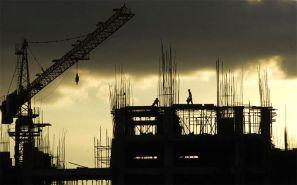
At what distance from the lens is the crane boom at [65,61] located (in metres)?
89.4

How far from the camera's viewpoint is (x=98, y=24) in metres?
90.3

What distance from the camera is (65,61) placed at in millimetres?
91812

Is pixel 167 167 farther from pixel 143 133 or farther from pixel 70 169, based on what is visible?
pixel 70 169

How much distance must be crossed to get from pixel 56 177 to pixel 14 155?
10.1 m

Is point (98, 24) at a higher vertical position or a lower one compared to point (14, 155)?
higher

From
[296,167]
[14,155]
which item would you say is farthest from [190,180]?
[14,155]

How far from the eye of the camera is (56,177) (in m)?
79.9

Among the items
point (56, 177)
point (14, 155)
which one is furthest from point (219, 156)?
point (14, 155)

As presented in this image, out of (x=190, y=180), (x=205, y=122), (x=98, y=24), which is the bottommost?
(x=190, y=180)

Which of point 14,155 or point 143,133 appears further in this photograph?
point 14,155

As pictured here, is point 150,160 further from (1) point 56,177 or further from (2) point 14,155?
(2) point 14,155

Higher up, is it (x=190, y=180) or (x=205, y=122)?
(x=205, y=122)

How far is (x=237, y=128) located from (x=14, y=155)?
23.3 meters

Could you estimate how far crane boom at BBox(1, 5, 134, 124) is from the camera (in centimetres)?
8938
